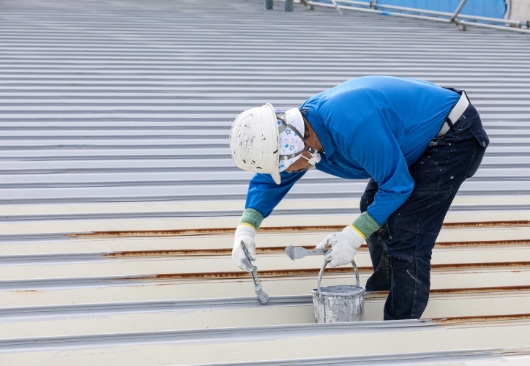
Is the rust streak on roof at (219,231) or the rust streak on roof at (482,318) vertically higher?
the rust streak on roof at (219,231)

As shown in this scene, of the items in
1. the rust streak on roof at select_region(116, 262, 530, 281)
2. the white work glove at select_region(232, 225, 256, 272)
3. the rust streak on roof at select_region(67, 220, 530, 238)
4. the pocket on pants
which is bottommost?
the rust streak on roof at select_region(116, 262, 530, 281)

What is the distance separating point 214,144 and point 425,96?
8.02 feet

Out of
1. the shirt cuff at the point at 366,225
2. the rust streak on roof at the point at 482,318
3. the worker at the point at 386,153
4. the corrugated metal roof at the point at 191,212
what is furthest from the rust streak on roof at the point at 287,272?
the shirt cuff at the point at 366,225

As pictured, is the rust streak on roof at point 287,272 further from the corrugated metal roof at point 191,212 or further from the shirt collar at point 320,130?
the shirt collar at point 320,130

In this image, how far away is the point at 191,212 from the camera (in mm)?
4207

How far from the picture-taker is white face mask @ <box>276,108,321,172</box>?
288 cm

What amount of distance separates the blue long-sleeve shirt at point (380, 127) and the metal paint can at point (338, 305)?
0.38m

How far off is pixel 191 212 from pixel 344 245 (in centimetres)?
148

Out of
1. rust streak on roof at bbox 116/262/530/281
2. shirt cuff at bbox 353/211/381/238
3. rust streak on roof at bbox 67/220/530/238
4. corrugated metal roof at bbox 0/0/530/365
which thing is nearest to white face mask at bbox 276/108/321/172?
shirt cuff at bbox 353/211/381/238

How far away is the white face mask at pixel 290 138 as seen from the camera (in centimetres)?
288

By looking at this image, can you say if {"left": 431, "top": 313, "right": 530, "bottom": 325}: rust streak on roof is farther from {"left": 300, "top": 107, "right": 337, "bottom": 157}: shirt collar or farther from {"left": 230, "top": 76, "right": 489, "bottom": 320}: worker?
{"left": 300, "top": 107, "right": 337, "bottom": 157}: shirt collar

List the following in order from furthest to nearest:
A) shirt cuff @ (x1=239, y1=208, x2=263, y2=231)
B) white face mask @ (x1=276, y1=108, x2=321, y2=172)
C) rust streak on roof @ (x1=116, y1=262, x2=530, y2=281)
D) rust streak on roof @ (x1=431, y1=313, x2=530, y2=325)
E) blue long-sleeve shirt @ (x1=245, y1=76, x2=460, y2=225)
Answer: rust streak on roof @ (x1=116, y1=262, x2=530, y2=281)
shirt cuff @ (x1=239, y1=208, x2=263, y2=231)
rust streak on roof @ (x1=431, y1=313, x2=530, y2=325)
white face mask @ (x1=276, y1=108, x2=321, y2=172)
blue long-sleeve shirt @ (x1=245, y1=76, x2=460, y2=225)

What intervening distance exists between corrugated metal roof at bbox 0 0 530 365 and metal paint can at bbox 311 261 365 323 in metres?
0.06

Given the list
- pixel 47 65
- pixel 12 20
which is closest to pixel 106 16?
pixel 12 20
